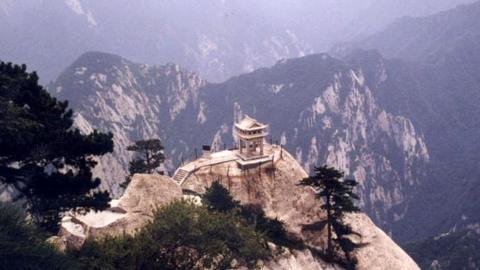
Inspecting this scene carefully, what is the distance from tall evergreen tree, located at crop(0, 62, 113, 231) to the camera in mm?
34125

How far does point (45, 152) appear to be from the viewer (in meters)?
35.0

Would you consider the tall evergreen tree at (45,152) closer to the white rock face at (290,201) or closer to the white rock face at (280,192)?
the white rock face at (290,201)

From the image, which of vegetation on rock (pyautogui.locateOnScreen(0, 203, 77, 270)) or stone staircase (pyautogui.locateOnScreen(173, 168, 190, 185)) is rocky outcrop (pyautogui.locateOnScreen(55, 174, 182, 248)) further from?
stone staircase (pyautogui.locateOnScreen(173, 168, 190, 185))

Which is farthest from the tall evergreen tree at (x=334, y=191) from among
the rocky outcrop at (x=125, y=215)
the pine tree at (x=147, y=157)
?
Result: the pine tree at (x=147, y=157)

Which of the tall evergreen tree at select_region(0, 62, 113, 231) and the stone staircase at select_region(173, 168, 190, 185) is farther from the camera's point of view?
the stone staircase at select_region(173, 168, 190, 185)

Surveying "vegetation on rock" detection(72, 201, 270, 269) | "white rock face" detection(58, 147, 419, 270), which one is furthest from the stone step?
"vegetation on rock" detection(72, 201, 270, 269)

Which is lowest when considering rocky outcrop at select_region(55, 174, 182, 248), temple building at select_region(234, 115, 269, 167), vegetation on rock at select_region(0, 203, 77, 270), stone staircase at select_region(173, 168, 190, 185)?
vegetation on rock at select_region(0, 203, 77, 270)

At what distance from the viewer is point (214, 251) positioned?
119 feet

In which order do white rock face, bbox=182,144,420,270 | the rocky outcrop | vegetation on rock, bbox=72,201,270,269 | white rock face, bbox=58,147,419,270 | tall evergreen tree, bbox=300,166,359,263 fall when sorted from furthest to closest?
white rock face, bbox=182,144,420,270 → white rock face, bbox=58,147,419,270 → tall evergreen tree, bbox=300,166,359,263 → the rocky outcrop → vegetation on rock, bbox=72,201,270,269

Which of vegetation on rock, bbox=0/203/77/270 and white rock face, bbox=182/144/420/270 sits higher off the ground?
white rock face, bbox=182/144/420/270

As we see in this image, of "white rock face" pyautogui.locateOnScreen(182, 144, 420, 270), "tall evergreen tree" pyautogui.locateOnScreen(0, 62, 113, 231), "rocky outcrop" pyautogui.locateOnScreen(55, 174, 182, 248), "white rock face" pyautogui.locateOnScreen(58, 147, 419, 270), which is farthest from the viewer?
"white rock face" pyautogui.locateOnScreen(182, 144, 420, 270)

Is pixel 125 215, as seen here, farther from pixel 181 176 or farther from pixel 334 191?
pixel 334 191

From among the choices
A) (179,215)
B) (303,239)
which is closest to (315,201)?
(303,239)

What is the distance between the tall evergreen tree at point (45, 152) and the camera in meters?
34.1
